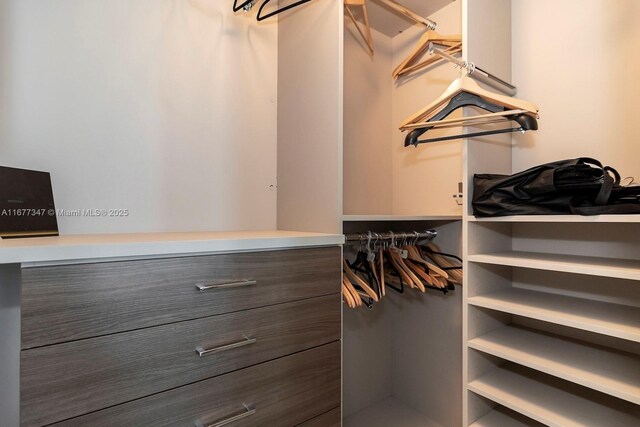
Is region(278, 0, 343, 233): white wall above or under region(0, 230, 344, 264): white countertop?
above

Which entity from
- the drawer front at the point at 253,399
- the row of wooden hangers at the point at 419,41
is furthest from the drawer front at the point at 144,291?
the row of wooden hangers at the point at 419,41

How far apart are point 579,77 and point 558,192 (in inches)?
22.3

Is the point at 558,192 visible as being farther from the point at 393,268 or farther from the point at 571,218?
the point at 393,268

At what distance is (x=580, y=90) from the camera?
1127 millimetres

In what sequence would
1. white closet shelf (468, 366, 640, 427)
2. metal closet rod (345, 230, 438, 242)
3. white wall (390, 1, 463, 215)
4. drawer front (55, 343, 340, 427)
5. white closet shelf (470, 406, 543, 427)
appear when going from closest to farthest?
drawer front (55, 343, 340, 427) → white closet shelf (468, 366, 640, 427) → white closet shelf (470, 406, 543, 427) → metal closet rod (345, 230, 438, 242) → white wall (390, 1, 463, 215)

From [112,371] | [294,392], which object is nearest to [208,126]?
[112,371]

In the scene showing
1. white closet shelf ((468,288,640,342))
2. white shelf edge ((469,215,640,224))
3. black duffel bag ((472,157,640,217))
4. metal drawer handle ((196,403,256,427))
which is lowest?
metal drawer handle ((196,403,256,427))

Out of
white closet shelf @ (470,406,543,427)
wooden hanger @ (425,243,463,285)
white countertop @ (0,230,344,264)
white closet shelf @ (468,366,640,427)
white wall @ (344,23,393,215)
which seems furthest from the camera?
white wall @ (344,23,393,215)

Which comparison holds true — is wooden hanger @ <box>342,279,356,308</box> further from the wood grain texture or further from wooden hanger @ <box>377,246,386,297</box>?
the wood grain texture

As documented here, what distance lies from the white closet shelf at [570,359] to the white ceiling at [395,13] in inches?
60.0

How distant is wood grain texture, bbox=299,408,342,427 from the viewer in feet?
3.09

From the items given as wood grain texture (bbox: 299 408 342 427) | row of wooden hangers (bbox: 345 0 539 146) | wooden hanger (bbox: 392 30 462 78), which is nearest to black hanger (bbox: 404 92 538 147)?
row of wooden hangers (bbox: 345 0 539 146)

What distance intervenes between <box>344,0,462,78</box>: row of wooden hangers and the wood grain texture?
1.50 meters

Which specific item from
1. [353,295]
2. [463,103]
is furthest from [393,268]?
[463,103]
